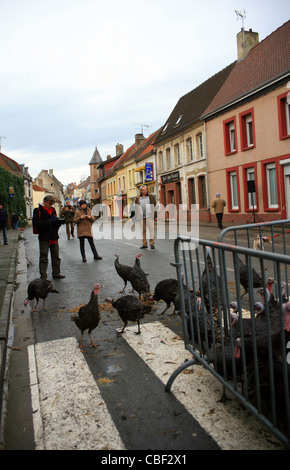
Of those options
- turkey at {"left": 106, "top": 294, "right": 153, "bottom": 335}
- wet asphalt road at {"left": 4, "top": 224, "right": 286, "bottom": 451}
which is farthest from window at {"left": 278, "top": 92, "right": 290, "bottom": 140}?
turkey at {"left": 106, "top": 294, "right": 153, "bottom": 335}

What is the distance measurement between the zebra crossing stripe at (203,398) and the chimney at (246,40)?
26603 mm

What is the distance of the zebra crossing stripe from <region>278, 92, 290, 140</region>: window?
1808cm

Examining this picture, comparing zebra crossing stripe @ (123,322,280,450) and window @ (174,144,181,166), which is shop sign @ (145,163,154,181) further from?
zebra crossing stripe @ (123,322,280,450)

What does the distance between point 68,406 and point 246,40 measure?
2830 cm

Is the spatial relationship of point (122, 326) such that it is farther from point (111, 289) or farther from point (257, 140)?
point (257, 140)

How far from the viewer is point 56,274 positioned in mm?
8758

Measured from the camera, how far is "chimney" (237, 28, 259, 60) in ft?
85.0

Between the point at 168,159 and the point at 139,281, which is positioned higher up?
the point at 168,159

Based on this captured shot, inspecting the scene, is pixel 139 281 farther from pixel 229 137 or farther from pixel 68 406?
pixel 229 137

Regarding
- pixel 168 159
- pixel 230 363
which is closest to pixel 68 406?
pixel 230 363

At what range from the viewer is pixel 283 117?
1994cm

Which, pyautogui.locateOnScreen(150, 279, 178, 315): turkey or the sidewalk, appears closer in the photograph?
the sidewalk

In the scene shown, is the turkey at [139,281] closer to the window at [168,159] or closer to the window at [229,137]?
the window at [229,137]
